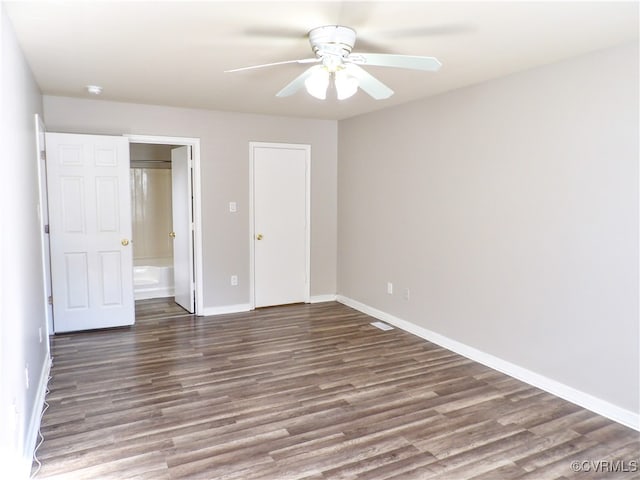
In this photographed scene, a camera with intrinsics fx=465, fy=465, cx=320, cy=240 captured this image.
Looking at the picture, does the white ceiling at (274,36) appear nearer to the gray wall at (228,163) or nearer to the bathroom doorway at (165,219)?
the gray wall at (228,163)

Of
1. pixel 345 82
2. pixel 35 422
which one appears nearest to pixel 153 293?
pixel 35 422

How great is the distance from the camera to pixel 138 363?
12.5ft

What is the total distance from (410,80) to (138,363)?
3169mm

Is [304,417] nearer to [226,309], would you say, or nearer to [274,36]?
[274,36]

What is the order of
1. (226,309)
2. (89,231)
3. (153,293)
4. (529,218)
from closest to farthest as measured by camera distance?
(529,218)
(89,231)
(226,309)
(153,293)

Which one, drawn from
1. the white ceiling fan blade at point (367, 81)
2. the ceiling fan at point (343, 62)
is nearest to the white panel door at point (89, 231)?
the ceiling fan at point (343, 62)

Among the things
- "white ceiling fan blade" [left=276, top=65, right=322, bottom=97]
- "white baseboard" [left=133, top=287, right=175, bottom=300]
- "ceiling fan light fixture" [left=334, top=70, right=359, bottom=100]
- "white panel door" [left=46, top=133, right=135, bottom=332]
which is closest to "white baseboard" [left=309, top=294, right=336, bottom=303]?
"white baseboard" [left=133, top=287, right=175, bottom=300]

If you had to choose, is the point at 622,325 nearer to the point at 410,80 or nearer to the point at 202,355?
the point at 410,80

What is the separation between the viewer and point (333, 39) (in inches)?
97.7

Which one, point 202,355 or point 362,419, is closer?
point 362,419

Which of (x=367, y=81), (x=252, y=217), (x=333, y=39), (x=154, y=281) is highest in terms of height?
(x=333, y=39)

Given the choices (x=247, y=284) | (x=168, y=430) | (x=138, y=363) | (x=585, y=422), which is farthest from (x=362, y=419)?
(x=247, y=284)

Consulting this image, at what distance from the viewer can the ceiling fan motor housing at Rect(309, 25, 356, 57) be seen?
8.04 ft

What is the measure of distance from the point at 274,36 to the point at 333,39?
40 cm
